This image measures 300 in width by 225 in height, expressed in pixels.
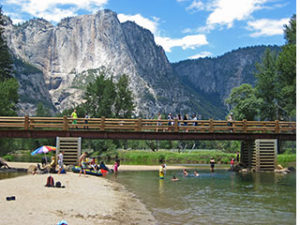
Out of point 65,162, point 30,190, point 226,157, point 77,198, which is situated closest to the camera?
point 77,198

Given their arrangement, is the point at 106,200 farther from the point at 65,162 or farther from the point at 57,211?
the point at 65,162

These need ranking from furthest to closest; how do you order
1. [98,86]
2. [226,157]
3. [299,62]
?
[98,86], [226,157], [299,62]

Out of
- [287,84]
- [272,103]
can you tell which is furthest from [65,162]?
[272,103]

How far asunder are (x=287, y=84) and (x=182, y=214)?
175 ft

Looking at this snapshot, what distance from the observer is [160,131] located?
38.7 metres

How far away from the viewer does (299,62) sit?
330 inches

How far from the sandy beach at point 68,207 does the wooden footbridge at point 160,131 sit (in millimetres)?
16841

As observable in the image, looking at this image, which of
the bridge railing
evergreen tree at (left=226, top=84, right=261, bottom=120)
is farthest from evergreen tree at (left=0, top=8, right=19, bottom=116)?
evergreen tree at (left=226, top=84, right=261, bottom=120)

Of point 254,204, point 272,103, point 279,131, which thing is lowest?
point 254,204

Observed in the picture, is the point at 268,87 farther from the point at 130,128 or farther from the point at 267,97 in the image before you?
the point at 130,128

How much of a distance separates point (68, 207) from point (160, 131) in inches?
984

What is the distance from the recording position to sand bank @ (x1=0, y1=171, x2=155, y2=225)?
11984mm

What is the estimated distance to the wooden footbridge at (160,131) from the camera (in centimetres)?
3588

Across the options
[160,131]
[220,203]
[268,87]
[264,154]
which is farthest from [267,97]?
[220,203]
